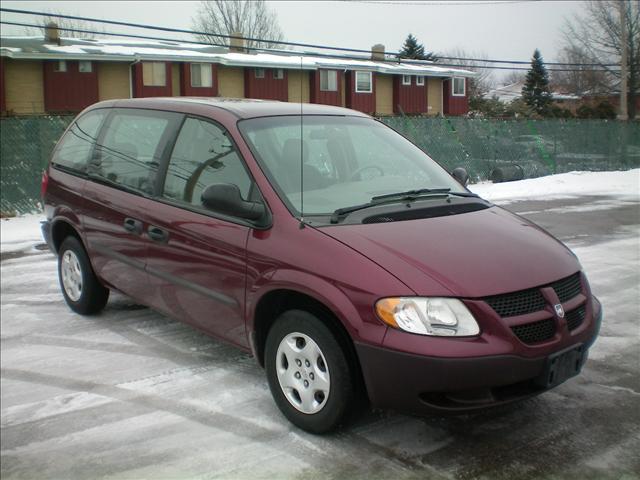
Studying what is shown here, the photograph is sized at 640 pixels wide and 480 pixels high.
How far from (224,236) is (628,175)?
610 inches

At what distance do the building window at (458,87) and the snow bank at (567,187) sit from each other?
29.5m

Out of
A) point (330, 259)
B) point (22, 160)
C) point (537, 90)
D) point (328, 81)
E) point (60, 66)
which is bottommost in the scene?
point (330, 259)

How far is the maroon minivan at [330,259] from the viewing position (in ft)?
10.5

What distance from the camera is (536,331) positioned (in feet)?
10.8

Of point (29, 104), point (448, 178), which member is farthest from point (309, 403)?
point (29, 104)

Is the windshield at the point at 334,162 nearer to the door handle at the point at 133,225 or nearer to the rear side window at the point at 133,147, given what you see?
the rear side window at the point at 133,147

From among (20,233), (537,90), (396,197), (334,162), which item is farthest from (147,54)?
(537,90)

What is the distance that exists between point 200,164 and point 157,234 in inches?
22.4

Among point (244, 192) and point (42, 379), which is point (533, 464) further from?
point (42, 379)

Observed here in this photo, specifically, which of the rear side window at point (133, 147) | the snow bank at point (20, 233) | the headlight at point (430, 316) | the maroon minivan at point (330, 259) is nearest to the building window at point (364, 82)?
the snow bank at point (20, 233)

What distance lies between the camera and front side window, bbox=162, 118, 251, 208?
422cm

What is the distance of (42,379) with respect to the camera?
4574 mm

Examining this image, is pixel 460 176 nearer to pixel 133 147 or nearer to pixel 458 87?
pixel 133 147

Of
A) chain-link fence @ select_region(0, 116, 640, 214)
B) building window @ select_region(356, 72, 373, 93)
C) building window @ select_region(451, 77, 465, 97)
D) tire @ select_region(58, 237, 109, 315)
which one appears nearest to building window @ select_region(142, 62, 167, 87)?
building window @ select_region(356, 72, 373, 93)
